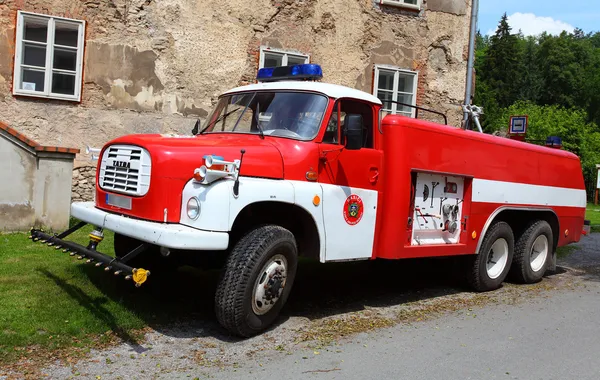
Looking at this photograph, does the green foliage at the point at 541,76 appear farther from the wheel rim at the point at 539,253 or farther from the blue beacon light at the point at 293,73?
the blue beacon light at the point at 293,73

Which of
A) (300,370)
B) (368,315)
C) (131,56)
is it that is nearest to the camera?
(300,370)

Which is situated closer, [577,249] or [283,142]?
[283,142]

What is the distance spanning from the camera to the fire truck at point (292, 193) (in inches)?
203

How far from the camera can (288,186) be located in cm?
561

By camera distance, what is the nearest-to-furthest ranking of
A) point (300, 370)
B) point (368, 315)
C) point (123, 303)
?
point (300, 370), point (123, 303), point (368, 315)

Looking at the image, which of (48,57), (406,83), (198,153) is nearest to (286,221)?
(198,153)

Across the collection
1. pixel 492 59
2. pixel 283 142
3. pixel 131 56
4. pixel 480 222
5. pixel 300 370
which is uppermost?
pixel 492 59

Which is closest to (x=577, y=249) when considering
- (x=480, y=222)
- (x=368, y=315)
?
(x=480, y=222)

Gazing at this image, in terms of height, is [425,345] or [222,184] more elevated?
[222,184]

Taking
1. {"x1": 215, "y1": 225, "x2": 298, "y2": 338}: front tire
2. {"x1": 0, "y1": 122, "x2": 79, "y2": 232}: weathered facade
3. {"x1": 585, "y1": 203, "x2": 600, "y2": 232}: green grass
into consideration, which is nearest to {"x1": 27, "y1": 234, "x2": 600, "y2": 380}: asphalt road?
{"x1": 215, "y1": 225, "x2": 298, "y2": 338}: front tire

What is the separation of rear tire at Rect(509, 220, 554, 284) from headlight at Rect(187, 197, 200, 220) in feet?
18.3

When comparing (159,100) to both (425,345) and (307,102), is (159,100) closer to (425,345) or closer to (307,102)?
(307,102)

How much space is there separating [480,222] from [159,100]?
25.4ft

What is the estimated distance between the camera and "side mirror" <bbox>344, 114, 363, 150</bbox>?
6.08m
